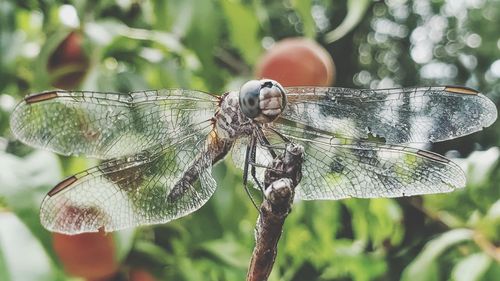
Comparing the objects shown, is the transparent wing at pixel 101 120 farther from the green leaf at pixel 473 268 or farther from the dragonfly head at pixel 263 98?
the green leaf at pixel 473 268

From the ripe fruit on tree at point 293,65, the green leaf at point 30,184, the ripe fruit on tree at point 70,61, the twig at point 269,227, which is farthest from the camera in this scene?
the ripe fruit on tree at point 293,65

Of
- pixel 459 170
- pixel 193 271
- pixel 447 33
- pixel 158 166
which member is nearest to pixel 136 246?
pixel 193 271

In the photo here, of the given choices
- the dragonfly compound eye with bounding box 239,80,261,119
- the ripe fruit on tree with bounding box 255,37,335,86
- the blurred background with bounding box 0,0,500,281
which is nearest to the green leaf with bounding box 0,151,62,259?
the blurred background with bounding box 0,0,500,281

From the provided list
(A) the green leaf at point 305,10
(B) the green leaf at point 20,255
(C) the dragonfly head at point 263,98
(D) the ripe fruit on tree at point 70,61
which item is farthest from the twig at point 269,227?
(D) the ripe fruit on tree at point 70,61

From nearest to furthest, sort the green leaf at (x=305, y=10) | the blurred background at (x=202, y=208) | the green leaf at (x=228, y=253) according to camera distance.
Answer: the blurred background at (x=202, y=208)
the green leaf at (x=228, y=253)
the green leaf at (x=305, y=10)

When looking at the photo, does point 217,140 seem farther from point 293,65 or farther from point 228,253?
point 293,65

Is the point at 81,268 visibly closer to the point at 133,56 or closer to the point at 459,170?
the point at 133,56
